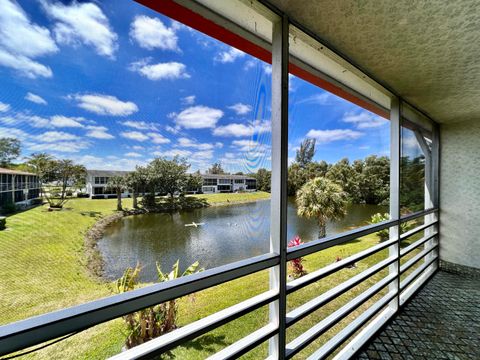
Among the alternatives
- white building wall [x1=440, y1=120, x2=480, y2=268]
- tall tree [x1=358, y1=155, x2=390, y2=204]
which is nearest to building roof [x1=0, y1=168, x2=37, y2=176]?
tall tree [x1=358, y1=155, x2=390, y2=204]

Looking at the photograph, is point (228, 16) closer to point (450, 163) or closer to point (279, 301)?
point (279, 301)

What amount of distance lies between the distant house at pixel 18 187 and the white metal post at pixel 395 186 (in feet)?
9.06

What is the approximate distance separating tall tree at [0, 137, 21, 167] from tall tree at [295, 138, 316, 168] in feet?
5.16

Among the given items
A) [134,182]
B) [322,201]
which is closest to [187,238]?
[134,182]

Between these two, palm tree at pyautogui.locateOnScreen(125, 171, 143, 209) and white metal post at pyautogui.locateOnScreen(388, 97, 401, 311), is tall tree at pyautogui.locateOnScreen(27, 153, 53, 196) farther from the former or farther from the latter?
white metal post at pyautogui.locateOnScreen(388, 97, 401, 311)

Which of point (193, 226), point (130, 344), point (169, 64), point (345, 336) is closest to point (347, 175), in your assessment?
point (345, 336)

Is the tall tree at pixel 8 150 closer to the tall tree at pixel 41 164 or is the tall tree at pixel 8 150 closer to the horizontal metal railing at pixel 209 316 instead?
the tall tree at pixel 41 164

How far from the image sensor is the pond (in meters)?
1.08

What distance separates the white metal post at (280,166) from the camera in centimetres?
126

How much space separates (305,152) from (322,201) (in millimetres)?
628

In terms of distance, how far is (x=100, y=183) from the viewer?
0.99 m

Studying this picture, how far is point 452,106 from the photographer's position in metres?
2.73

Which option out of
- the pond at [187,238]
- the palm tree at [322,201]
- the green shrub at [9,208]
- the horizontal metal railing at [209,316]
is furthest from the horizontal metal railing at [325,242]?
the green shrub at [9,208]

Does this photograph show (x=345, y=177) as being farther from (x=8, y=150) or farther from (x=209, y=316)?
(x=8, y=150)
